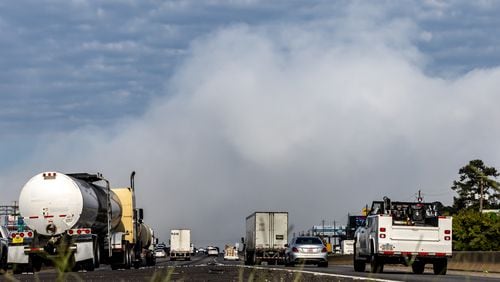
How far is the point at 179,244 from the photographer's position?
100188 millimetres

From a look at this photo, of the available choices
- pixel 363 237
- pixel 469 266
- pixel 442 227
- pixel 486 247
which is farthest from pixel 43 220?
pixel 486 247

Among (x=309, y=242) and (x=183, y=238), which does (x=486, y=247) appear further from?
(x=183, y=238)

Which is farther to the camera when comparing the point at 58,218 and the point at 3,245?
the point at 3,245

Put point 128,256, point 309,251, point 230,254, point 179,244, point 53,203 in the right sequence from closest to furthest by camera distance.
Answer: point 53,203, point 128,256, point 309,251, point 179,244, point 230,254

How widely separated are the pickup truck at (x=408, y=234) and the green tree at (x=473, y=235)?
15.8m

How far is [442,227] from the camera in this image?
29.4 m

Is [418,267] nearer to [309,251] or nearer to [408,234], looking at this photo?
[408,234]

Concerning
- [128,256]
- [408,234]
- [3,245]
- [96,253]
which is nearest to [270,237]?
[128,256]

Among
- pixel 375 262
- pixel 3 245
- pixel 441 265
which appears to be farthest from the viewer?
pixel 3 245

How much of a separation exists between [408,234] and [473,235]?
21017mm

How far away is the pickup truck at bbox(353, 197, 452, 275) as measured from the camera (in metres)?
28.9

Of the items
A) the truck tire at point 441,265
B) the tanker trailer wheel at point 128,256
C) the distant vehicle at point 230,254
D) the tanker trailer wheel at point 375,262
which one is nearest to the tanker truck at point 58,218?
the tanker trailer wheel at point 128,256

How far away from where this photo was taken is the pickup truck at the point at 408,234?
2894 centimetres

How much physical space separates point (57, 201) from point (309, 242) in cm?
1609
